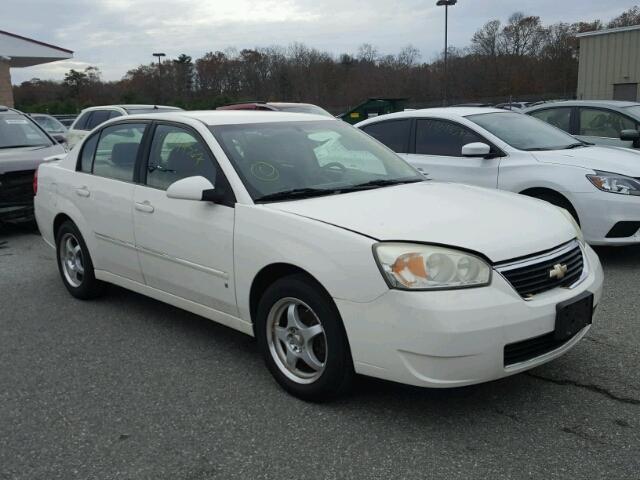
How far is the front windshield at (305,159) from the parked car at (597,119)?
4983mm

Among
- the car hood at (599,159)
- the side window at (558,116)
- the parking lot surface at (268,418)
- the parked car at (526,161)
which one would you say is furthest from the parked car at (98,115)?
the parking lot surface at (268,418)

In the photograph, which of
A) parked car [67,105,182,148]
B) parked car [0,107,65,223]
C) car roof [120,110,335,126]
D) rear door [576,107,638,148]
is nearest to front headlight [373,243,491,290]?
car roof [120,110,335,126]

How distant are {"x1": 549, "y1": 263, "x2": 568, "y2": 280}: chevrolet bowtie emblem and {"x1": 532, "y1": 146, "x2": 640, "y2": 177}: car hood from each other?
3.28 metres

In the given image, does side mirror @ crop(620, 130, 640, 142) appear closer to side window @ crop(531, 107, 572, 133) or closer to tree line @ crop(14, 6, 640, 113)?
side window @ crop(531, 107, 572, 133)

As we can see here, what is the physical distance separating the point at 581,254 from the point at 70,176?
13.1 ft

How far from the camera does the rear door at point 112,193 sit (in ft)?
15.0

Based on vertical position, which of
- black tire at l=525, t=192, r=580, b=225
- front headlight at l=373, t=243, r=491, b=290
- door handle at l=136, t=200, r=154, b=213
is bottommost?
black tire at l=525, t=192, r=580, b=225

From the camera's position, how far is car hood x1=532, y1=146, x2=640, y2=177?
611 cm

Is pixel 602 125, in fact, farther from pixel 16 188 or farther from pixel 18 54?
pixel 18 54

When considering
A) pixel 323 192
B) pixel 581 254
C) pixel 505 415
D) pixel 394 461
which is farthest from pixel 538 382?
pixel 323 192

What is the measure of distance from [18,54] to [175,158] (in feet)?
93.4

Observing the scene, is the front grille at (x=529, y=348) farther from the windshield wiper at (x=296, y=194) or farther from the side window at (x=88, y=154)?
the side window at (x=88, y=154)

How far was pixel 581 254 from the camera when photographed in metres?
3.54

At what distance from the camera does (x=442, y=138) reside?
718cm
